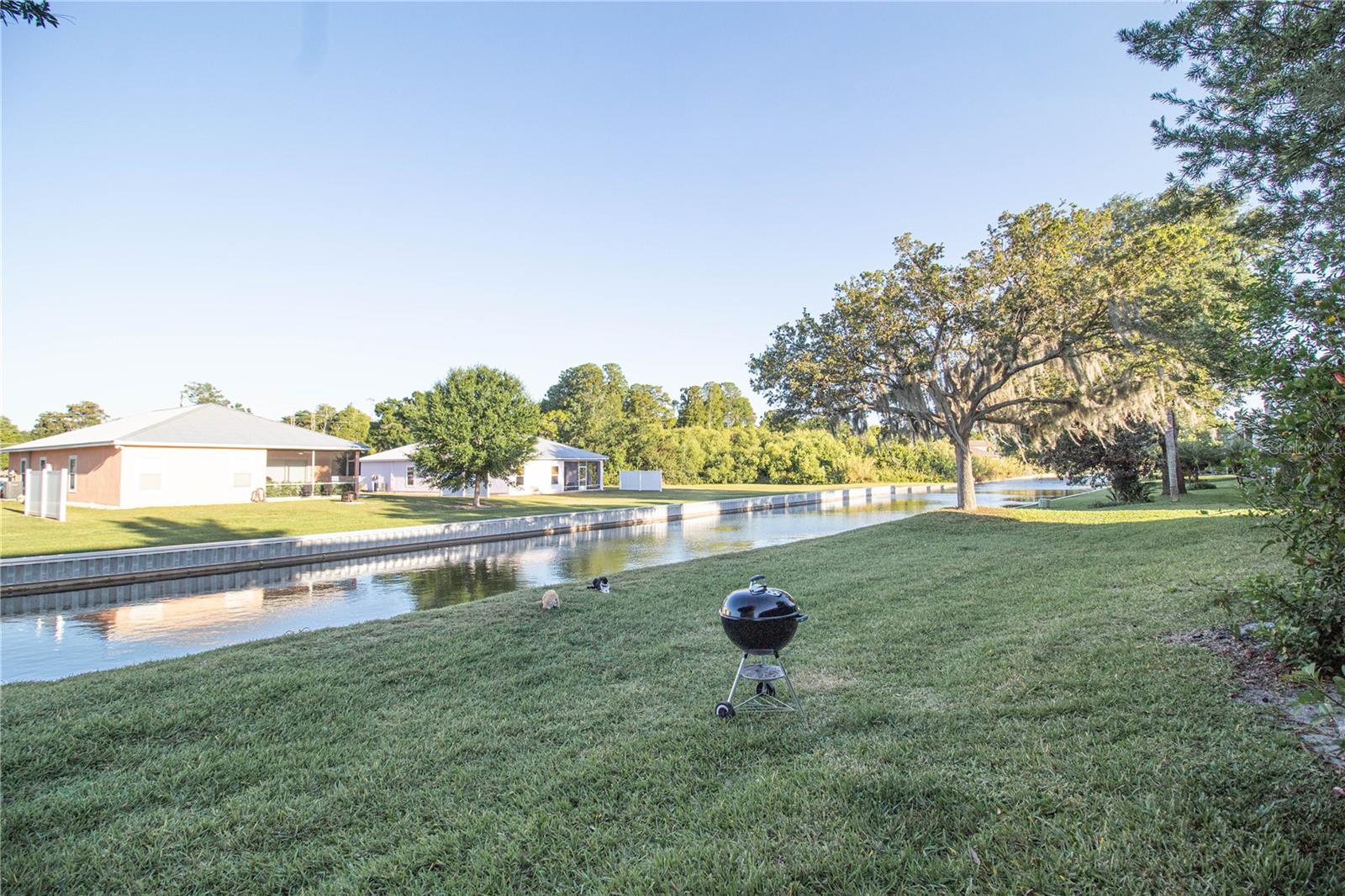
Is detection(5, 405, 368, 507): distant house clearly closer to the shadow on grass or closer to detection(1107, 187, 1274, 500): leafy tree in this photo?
the shadow on grass

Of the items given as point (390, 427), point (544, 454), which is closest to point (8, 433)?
point (390, 427)

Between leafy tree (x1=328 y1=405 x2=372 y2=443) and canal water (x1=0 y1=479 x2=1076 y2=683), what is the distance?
36003 mm

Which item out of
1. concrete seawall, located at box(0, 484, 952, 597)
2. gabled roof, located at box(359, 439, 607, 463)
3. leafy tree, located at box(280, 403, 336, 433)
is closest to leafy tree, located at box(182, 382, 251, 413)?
leafy tree, located at box(280, 403, 336, 433)

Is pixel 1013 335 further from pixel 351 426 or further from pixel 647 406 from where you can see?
pixel 351 426

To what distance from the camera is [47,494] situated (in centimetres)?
1931

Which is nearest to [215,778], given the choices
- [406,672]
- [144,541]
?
[406,672]

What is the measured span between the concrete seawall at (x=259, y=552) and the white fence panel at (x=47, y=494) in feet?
25.7

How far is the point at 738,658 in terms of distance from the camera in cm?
485

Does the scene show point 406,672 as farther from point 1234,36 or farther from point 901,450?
point 901,450

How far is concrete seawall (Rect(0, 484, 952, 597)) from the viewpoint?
11.9m

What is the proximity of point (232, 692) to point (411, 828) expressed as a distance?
265cm

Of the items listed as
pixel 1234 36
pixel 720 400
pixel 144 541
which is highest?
pixel 720 400

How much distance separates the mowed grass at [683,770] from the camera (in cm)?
215

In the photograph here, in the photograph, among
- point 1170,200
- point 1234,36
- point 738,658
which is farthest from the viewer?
point 1170,200
